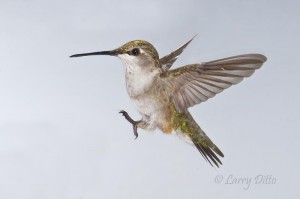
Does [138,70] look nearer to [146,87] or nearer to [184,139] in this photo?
[146,87]

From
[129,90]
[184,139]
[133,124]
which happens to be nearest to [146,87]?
[129,90]

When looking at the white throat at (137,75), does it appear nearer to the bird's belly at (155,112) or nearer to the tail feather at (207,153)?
the bird's belly at (155,112)

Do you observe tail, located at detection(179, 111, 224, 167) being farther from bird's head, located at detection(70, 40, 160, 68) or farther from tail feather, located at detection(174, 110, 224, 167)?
bird's head, located at detection(70, 40, 160, 68)

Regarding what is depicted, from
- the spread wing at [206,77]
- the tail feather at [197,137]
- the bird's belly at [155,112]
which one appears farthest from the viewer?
the tail feather at [197,137]

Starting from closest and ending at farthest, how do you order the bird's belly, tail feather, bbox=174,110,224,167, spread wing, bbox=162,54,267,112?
spread wing, bbox=162,54,267,112
the bird's belly
tail feather, bbox=174,110,224,167

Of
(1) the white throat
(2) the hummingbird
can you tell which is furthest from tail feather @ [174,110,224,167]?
(1) the white throat

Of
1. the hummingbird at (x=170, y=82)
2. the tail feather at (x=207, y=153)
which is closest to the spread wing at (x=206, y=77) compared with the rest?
the hummingbird at (x=170, y=82)
